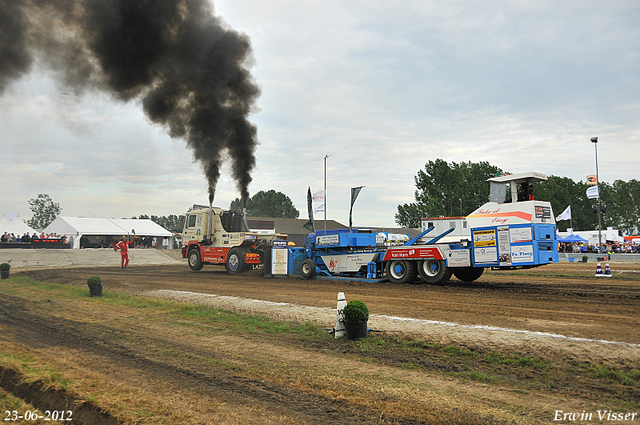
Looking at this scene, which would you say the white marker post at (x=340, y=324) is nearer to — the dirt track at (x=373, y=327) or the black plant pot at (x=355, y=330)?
the black plant pot at (x=355, y=330)

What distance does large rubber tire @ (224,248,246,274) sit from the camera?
20.7 metres

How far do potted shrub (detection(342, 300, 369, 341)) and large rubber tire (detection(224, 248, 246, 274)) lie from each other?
14.0m

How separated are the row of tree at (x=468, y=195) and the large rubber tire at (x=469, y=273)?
3963cm

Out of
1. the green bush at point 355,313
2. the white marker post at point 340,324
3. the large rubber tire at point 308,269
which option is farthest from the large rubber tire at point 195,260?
the green bush at point 355,313

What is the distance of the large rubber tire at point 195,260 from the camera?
22.8m

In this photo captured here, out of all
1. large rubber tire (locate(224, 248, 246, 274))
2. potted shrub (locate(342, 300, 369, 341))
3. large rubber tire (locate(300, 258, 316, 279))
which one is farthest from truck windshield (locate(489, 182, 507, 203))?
large rubber tire (locate(224, 248, 246, 274))

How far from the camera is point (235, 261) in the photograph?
20.9 meters

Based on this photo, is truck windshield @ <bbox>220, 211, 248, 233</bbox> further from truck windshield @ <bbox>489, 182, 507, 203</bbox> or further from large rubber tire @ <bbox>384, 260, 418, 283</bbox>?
truck windshield @ <bbox>489, 182, 507, 203</bbox>

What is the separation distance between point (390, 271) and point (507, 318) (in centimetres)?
780

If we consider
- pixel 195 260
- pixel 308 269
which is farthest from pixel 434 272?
pixel 195 260

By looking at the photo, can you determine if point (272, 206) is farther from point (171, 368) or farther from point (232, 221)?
point (171, 368)

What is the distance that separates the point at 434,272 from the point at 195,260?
13389mm

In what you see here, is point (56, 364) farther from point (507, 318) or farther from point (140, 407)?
point (507, 318)

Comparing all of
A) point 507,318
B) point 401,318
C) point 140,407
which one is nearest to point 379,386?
point 140,407
